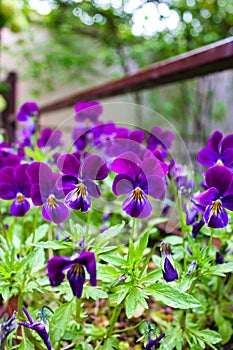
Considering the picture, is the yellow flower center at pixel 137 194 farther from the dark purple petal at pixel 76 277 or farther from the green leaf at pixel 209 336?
the green leaf at pixel 209 336

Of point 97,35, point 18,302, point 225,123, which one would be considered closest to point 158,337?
point 18,302

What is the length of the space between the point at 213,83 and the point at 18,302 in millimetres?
3517

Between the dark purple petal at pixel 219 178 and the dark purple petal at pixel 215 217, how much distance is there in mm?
28

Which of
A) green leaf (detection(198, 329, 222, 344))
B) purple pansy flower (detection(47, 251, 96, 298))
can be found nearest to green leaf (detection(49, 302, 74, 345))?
purple pansy flower (detection(47, 251, 96, 298))

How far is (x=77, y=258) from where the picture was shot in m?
0.49

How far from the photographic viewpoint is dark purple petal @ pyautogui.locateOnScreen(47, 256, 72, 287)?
0.49m

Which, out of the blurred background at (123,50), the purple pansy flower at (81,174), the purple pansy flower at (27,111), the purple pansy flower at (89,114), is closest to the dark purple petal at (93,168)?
the purple pansy flower at (81,174)

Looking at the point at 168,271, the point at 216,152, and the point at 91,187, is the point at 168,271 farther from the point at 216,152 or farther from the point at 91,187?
the point at 216,152

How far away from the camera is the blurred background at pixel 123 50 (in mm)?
3426

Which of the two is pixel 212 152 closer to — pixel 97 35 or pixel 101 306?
pixel 101 306

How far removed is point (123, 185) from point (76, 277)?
0.16 m

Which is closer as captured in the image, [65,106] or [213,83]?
[65,106]

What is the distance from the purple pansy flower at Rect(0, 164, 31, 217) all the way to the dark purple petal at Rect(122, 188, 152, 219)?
187 millimetres

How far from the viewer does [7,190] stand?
70 cm
